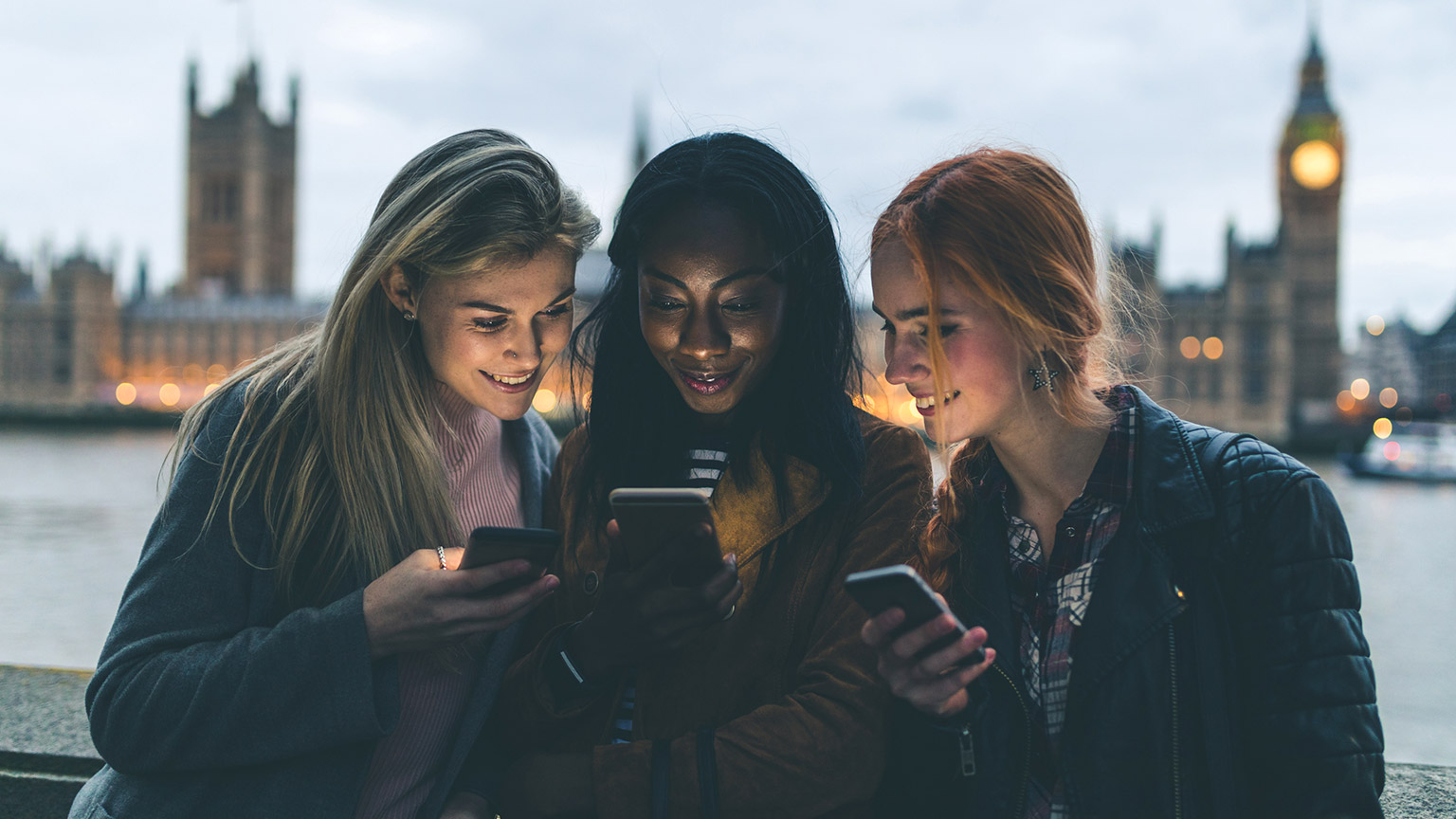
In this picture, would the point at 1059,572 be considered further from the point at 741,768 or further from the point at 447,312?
the point at 447,312

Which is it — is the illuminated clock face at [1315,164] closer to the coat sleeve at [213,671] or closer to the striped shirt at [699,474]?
the striped shirt at [699,474]

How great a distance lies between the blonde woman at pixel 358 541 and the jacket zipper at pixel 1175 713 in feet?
2.27

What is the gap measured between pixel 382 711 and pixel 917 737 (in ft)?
2.04

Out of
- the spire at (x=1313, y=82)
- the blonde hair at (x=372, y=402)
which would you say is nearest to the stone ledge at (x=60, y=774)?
the blonde hair at (x=372, y=402)

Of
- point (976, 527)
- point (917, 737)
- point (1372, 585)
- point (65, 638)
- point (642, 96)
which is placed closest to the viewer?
point (917, 737)

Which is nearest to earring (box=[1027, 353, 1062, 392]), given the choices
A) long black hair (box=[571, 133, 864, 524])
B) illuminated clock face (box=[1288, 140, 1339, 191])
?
long black hair (box=[571, 133, 864, 524])

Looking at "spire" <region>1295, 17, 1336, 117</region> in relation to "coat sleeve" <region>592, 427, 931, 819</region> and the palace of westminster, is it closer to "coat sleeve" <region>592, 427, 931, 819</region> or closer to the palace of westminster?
the palace of westminster

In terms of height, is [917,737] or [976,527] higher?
[976,527]

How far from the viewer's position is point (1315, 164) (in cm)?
3872

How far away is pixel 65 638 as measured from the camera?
6777 millimetres

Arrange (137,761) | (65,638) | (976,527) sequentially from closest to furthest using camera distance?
(137,761), (976,527), (65,638)

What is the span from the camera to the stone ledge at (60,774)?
1396 mm

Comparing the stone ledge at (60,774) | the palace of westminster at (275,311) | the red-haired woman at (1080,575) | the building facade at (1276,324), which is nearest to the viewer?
the red-haired woman at (1080,575)

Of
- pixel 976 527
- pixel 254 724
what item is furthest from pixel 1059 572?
pixel 254 724
